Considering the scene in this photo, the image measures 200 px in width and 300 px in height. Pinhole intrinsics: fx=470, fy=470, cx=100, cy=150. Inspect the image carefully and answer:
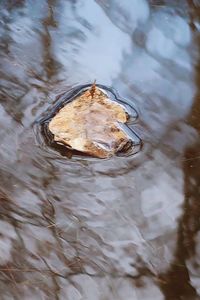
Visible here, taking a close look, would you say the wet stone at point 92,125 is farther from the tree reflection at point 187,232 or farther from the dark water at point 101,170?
the tree reflection at point 187,232

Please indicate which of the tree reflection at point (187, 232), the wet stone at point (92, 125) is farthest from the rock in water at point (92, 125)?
the tree reflection at point (187, 232)

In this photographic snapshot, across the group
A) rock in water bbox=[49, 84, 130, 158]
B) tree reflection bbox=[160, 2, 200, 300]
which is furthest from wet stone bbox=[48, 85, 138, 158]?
tree reflection bbox=[160, 2, 200, 300]

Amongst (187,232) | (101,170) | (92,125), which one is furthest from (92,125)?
(187,232)

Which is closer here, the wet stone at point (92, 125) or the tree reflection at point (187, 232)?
Result: the tree reflection at point (187, 232)

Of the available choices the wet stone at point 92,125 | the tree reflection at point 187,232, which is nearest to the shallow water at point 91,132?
the wet stone at point 92,125

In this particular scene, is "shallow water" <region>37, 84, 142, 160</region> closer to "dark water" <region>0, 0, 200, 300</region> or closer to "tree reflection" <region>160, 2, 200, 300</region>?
"dark water" <region>0, 0, 200, 300</region>

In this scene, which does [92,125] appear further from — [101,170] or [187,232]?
[187,232]
